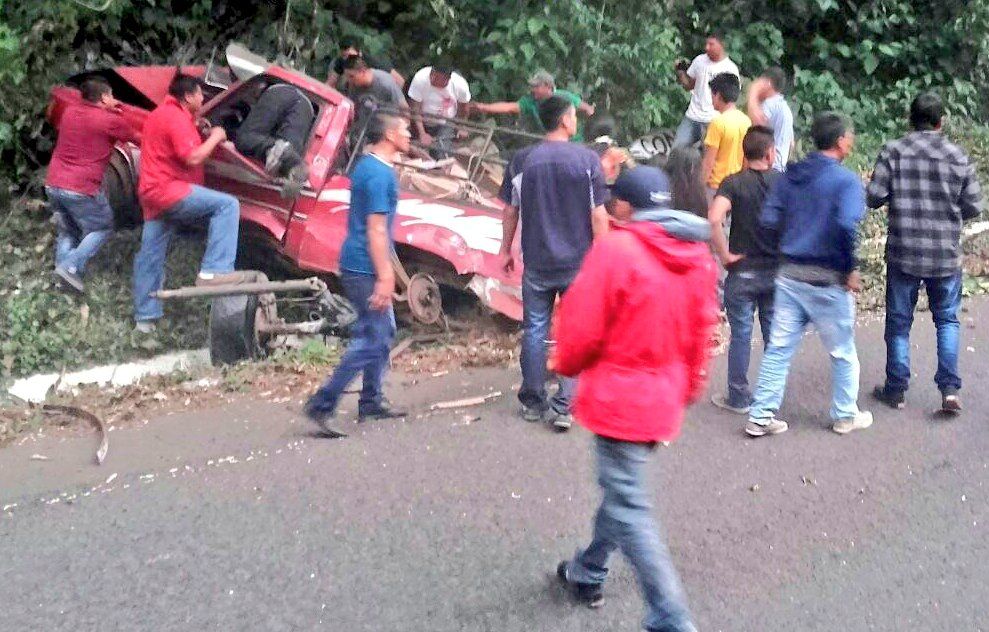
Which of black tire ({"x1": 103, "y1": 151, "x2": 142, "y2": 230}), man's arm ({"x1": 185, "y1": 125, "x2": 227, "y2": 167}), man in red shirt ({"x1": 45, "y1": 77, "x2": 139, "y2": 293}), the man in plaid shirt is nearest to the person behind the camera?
the man in plaid shirt

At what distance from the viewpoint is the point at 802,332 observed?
5.76 meters

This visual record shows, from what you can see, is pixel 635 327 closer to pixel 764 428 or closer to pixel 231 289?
pixel 764 428

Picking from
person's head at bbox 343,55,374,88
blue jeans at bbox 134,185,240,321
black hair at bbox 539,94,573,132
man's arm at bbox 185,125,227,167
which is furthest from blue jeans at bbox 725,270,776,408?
person's head at bbox 343,55,374,88

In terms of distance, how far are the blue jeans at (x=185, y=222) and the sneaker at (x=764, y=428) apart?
3808 mm

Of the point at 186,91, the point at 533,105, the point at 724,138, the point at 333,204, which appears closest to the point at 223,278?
the point at 333,204

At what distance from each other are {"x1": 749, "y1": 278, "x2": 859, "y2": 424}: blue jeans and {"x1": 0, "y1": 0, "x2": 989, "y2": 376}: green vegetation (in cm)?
321

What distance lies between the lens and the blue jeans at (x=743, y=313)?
6031mm

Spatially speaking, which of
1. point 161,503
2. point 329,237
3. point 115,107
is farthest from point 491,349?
point 115,107

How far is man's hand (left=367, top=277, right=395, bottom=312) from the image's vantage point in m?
5.52

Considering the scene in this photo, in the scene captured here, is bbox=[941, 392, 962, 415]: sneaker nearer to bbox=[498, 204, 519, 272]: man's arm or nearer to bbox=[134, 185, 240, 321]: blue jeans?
bbox=[498, 204, 519, 272]: man's arm

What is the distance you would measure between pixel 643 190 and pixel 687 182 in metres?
2.33

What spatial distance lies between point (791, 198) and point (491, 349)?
8.25 ft

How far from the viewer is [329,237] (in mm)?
7641

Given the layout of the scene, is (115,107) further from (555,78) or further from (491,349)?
(555,78)
